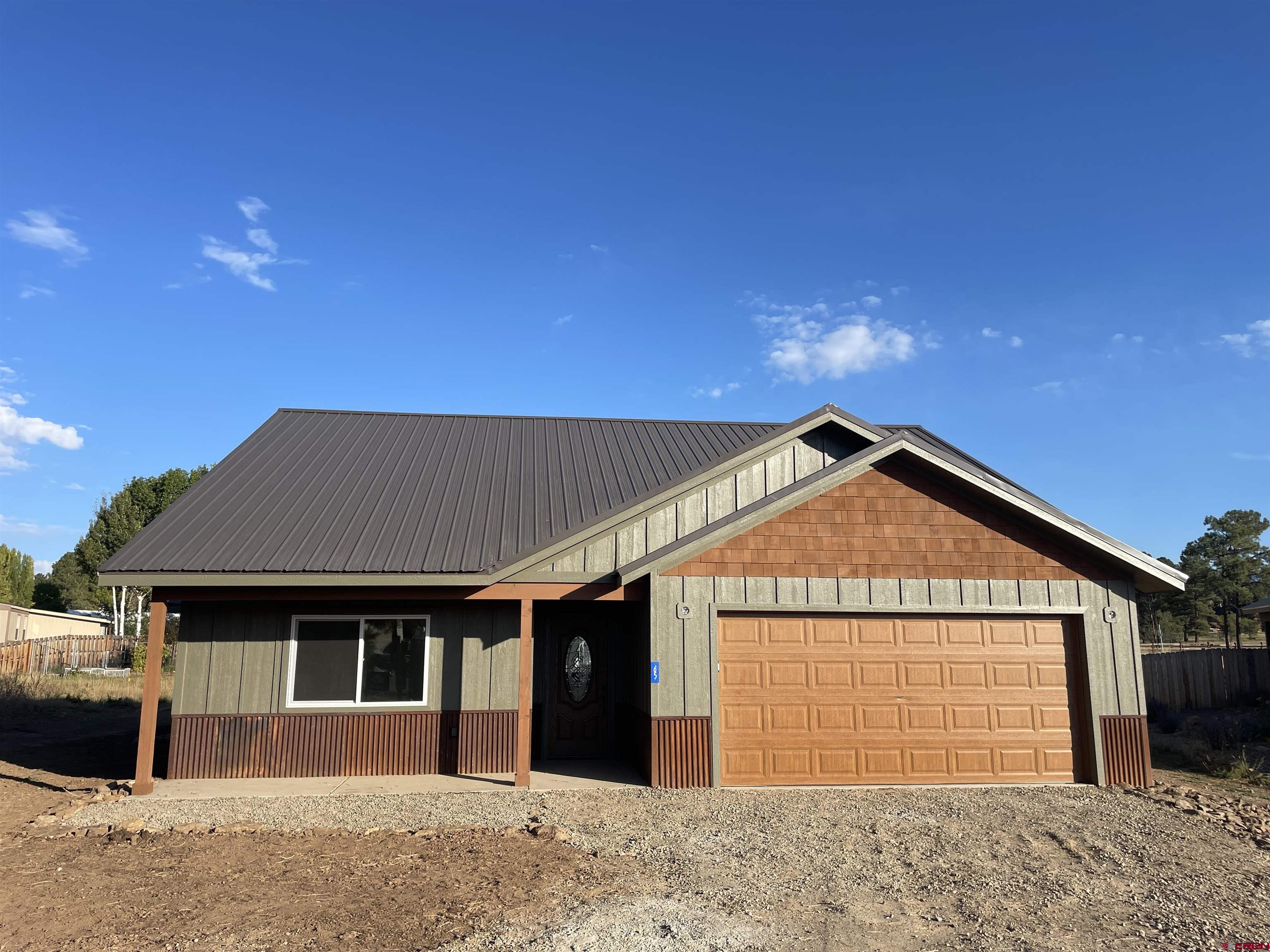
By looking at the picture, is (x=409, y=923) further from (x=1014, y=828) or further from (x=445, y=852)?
(x=1014, y=828)

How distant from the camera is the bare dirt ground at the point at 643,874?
5.73 metres

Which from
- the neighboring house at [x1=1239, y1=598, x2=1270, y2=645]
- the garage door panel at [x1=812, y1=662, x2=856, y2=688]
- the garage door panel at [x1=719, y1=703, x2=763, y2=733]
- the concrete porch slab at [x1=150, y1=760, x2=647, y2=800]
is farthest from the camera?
the neighboring house at [x1=1239, y1=598, x2=1270, y2=645]

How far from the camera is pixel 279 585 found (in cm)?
1057

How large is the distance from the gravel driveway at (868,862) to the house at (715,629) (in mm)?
762

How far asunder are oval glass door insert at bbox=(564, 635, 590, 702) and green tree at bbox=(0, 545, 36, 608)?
168ft

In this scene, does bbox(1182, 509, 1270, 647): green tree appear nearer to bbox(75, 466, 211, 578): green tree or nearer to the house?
the house

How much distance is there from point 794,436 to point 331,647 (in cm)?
746

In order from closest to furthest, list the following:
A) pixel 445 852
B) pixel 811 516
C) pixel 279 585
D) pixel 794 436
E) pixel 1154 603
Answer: pixel 445 852, pixel 279 585, pixel 811 516, pixel 794 436, pixel 1154 603

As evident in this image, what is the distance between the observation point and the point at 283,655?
11.6m

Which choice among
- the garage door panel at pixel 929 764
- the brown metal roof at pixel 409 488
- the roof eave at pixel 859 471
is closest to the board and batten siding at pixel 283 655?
the brown metal roof at pixel 409 488

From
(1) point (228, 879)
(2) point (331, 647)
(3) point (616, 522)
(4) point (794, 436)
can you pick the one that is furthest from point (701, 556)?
(1) point (228, 879)

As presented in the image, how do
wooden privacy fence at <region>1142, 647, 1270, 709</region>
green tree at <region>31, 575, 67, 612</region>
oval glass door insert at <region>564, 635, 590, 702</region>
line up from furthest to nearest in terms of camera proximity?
1. green tree at <region>31, 575, 67, 612</region>
2. wooden privacy fence at <region>1142, 647, 1270, 709</region>
3. oval glass door insert at <region>564, 635, 590, 702</region>

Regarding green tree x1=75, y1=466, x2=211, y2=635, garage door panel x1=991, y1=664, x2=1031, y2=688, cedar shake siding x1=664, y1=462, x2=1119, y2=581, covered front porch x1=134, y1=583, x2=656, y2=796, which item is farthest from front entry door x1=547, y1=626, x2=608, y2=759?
green tree x1=75, y1=466, x2=211, y2=635

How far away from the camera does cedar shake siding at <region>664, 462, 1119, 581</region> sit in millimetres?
11234
